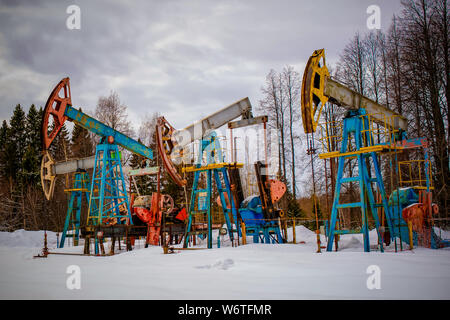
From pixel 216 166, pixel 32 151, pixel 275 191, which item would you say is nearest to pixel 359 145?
pixel 275 191

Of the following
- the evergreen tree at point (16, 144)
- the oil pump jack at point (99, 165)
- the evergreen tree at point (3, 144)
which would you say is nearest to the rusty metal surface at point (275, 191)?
the oil pump jack at point (99, 165)

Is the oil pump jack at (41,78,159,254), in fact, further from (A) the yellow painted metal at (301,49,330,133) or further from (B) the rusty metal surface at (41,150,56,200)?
(A) the yellow painted metal at (301,49,330,133)

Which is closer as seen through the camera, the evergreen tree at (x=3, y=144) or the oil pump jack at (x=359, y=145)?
the oil pump jack at (x=359, y=145)

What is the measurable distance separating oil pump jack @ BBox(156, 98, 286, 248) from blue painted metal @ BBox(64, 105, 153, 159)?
12.1 ft

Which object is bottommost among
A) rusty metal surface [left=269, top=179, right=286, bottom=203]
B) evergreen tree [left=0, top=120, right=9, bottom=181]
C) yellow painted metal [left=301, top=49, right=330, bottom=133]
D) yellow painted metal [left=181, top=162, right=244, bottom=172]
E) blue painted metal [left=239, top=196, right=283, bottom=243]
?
blue painted metal [left=239, top=196, right=283, bottom=243]

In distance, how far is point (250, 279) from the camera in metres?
6.24

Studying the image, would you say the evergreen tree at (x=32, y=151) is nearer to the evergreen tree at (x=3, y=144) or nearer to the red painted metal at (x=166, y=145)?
the evergreen tree at (x=3, y=144)

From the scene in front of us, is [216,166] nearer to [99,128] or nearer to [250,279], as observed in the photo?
[99,128]

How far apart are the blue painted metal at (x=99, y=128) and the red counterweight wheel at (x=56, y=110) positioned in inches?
10.2

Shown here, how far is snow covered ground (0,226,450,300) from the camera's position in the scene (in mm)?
5105

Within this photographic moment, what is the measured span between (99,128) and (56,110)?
1743 millimetres

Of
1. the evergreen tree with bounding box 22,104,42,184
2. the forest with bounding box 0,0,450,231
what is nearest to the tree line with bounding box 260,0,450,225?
the forest with bounding box 0,0,450,231

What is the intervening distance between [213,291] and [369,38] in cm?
2026

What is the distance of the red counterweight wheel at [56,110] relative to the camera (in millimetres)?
12542
